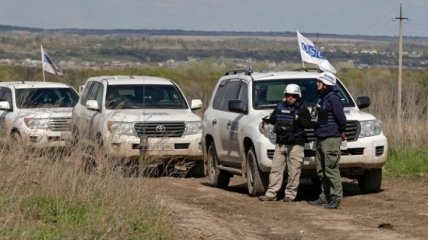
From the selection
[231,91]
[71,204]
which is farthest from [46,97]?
[71,204]

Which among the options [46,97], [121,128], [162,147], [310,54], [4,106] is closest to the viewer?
[162,147]

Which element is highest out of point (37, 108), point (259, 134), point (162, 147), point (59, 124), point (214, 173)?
point (259, 134)

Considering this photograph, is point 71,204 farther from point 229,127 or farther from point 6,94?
point 6,94

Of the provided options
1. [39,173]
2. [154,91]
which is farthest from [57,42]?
[39,173]

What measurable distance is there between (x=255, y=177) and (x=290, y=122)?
1.31m

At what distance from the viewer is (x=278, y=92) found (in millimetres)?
17078

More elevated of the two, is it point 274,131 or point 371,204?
point 274,131

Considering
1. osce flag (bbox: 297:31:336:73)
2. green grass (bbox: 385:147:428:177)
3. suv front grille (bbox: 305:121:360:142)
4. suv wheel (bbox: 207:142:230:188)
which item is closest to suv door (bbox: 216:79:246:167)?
suv wheel (bbox: 207:142:230:188)

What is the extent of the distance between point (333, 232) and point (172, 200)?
Result: 10.7 feet

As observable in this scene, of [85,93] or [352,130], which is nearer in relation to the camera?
[352,130]

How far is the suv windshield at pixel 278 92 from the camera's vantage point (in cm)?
1678

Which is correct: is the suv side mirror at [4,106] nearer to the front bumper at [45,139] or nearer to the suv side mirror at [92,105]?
the front bumper at [45,139]

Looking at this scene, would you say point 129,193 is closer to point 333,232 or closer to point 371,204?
point 333,232

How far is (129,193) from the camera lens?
1218cm
